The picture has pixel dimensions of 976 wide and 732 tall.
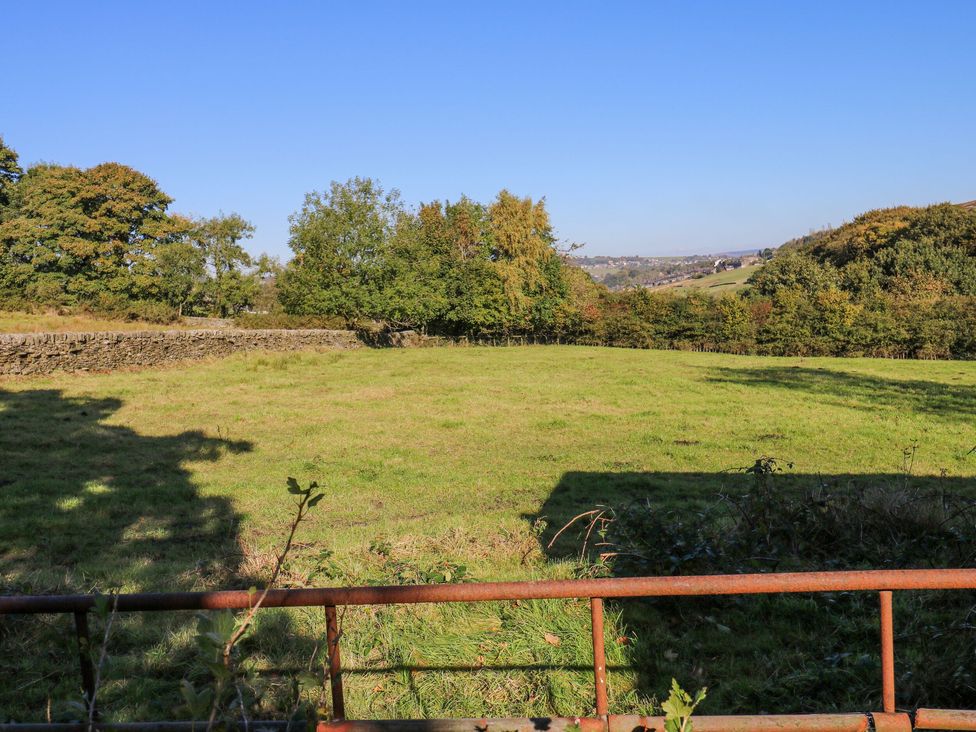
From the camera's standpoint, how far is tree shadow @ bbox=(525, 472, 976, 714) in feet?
10.0

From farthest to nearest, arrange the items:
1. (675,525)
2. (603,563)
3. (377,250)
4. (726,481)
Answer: (377,250) → (726,481) → (675,525) → (603,563)

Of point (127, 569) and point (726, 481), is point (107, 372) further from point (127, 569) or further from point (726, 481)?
point (726, 481)

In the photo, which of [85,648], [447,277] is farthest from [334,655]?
[447,277]

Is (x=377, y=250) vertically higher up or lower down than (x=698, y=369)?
higher up

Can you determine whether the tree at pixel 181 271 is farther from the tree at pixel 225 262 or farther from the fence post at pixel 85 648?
the fence post at pixel 85 648

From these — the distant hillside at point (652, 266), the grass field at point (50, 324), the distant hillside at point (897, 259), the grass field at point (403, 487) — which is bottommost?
the grass field at point (403, 487)

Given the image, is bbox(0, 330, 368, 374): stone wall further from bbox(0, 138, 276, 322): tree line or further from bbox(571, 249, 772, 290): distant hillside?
bbox(571, 249, 772, 290): distant hillside

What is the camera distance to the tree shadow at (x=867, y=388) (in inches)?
517

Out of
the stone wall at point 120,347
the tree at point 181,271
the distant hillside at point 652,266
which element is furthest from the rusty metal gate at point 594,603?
the distant hillside at point 652,266

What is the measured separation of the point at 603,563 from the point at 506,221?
35.5m

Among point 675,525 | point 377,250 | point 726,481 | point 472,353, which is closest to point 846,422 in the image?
point 726,481

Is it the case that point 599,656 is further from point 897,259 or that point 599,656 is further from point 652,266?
point 652,266

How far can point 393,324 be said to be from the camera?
36781mm

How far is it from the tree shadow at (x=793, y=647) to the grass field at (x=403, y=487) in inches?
1.3
